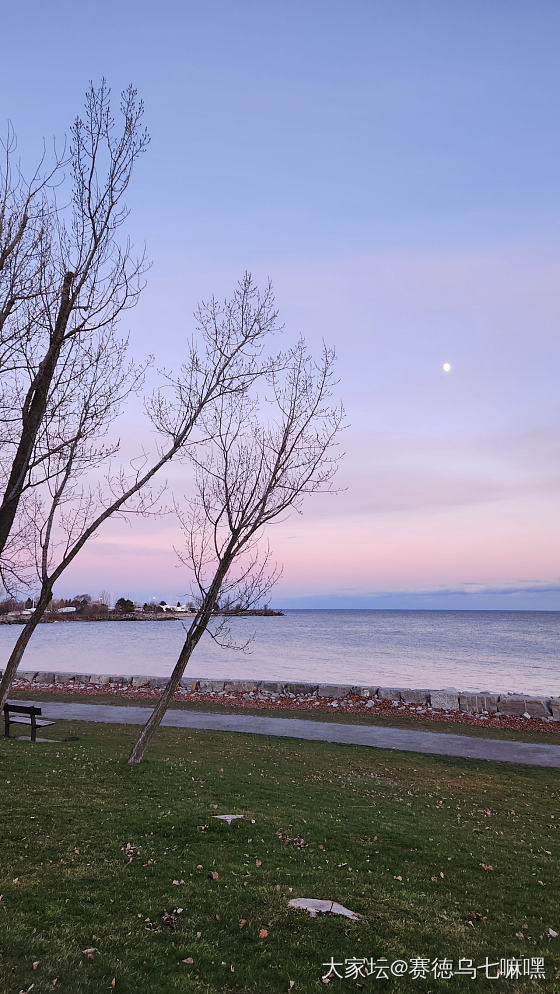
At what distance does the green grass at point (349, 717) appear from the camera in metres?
21.5

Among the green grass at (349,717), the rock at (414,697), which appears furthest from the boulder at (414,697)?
the green grass at (349,717)

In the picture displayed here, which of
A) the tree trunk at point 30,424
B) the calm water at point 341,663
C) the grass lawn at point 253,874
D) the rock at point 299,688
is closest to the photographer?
the grass lawn at point 253,874

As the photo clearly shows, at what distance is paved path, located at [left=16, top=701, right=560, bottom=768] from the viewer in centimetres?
1789

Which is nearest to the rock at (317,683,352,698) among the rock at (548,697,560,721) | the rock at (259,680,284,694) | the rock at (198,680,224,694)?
the rock at (259,680,284,694)

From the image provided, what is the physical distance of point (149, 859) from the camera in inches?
307

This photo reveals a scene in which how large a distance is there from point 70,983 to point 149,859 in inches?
122

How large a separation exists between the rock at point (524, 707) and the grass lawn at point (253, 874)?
475 inches

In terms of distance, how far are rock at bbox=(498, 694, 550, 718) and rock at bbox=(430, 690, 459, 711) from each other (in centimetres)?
194

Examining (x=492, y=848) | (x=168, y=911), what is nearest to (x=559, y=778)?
(x=492, y=848)

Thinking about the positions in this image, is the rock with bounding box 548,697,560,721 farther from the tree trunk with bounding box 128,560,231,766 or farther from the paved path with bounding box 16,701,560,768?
the tree trunk with bounding box 128,560,231,766

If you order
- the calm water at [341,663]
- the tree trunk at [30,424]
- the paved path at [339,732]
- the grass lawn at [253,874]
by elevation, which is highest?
the tree trunk at [30,424]

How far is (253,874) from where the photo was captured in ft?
24.8

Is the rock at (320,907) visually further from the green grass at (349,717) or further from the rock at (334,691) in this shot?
the rock at (334,691)

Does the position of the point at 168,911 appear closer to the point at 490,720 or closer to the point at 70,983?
the point at 70,983
